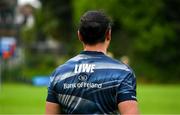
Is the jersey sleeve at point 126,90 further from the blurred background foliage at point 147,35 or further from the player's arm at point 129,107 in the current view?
the blurred background foliage at point 147,35

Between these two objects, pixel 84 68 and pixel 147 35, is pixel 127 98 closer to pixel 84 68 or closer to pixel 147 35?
pixel 84 68

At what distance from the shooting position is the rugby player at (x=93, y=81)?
4996 mm

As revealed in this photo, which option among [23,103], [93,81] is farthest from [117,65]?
[23,103]

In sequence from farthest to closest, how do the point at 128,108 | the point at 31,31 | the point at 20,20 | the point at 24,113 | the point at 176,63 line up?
the point at 20,20 → the point at 31,31 → the point at 176,63 → the point at 24,113 → the point at 128,108

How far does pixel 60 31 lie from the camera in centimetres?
8456

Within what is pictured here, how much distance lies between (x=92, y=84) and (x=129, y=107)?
28 cm

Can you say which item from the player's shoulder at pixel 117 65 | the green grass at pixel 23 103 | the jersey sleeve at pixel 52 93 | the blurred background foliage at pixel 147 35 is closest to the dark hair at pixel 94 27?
the player's shoulder at pixel 117 65

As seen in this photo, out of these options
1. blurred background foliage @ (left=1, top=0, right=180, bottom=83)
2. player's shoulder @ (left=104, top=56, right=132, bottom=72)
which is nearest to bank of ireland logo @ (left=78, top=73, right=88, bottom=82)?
player's shoulder @ (left=104, top=56, right=132, bottom=72)

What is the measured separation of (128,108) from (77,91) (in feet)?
1.15

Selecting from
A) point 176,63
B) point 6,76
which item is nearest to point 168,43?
point 176,63

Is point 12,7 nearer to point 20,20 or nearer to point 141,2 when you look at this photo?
point 141,2

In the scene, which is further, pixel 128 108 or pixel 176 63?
pixel 176 63

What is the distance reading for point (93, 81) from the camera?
5.04 metres

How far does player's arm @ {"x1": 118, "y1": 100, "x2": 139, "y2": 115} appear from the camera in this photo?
4945 millimetres
